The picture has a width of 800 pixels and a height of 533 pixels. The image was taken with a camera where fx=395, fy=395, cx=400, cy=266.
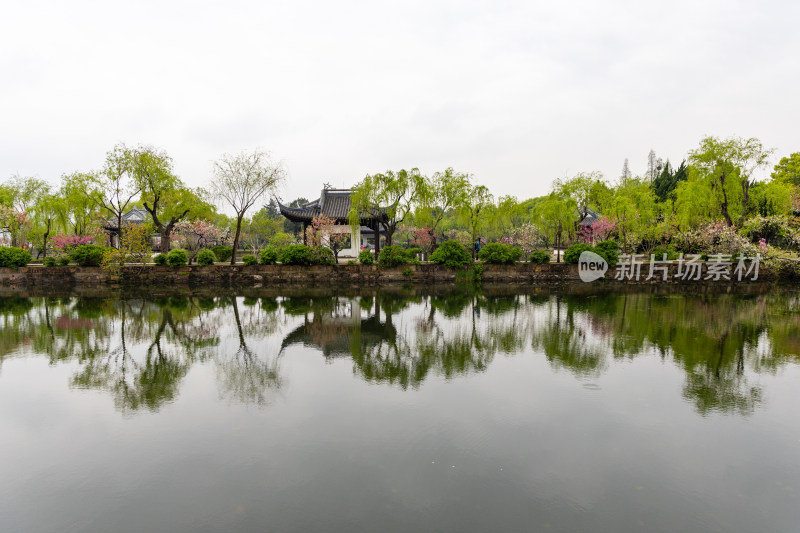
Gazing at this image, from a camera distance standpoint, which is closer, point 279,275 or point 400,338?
point 400,338

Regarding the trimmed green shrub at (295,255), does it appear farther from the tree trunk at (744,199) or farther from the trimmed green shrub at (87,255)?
the tree trunk at (744,199)

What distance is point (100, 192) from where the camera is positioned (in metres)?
25.0

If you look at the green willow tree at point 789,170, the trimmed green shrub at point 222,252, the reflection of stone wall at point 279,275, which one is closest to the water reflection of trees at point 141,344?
the reflection of stone wall at point 279,275

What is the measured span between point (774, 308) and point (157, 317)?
21218 millimetres

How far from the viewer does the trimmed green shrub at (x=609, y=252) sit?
76.1 ft

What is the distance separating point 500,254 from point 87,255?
977 inches

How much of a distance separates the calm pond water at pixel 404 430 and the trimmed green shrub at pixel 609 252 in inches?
502

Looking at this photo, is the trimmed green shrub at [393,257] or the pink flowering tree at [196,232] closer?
the trimmed green shrub at [393,257]

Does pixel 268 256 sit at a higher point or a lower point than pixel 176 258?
higher

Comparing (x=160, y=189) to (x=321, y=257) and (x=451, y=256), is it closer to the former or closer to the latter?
(x=321, y=257)

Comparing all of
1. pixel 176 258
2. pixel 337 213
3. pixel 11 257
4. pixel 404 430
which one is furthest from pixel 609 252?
pixel 11 257

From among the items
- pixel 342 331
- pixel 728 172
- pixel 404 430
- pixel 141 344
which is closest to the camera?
pixel 404 430

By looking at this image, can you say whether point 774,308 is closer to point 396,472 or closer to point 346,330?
point 346,330

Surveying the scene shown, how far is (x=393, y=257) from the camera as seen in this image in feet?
79.0
